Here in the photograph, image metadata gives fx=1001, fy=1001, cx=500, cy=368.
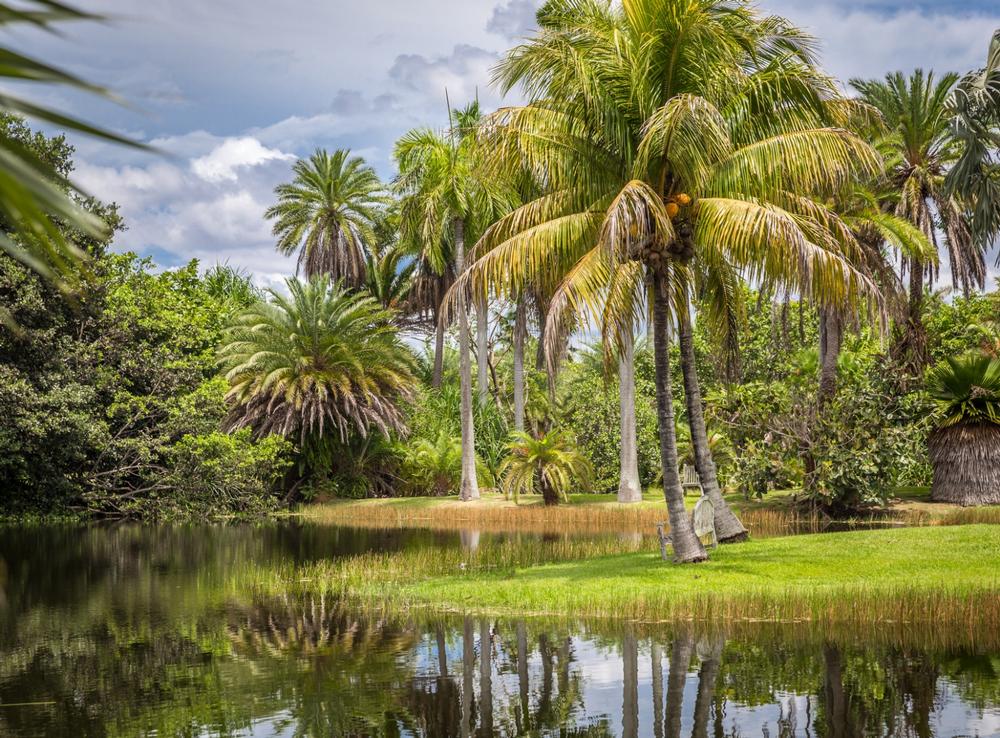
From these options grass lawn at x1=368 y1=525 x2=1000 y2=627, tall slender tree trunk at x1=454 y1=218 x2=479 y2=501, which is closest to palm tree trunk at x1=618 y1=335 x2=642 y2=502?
tall slender tree trunk at x1=454 y1=218 x2=479 y2=501

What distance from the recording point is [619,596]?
14.5 metres

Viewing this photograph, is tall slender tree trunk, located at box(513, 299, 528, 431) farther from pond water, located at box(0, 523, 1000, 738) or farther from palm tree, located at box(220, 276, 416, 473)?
pond water, located at box(0, 523, 1000, 738)

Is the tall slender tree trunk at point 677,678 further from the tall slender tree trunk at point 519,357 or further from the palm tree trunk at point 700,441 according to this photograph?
the tall slender tree trunk at point 519,357

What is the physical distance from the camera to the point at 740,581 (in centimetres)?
1509

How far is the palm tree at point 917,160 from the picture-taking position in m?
30.4

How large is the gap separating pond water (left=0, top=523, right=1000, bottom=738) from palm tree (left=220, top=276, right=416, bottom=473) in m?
23.8

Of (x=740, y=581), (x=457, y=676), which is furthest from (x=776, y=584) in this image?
(x=457, y=676)

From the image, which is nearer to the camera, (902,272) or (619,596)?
(619,596)

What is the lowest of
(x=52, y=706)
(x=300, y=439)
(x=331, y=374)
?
(x=52, y=706)

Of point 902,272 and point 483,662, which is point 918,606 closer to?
point 483,662

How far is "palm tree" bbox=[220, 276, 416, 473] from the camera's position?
3997cm

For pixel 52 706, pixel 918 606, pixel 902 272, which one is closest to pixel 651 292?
pixel 918 606

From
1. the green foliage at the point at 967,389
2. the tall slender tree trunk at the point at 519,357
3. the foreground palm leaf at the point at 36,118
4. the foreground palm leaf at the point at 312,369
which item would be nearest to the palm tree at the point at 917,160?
the green foliage at the point at 967,389

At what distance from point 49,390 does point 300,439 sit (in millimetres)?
11956
